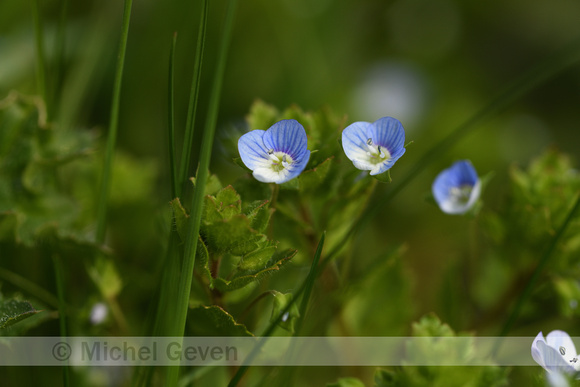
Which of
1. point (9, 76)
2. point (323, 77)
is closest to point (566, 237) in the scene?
point (323, 77)

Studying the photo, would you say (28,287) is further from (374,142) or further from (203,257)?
(374,142)

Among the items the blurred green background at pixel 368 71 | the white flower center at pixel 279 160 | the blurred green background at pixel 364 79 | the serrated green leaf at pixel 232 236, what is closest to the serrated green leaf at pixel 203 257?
the serrated green leaf at pixel 232 236

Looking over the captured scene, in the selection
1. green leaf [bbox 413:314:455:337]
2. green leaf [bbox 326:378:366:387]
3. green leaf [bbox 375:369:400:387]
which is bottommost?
green leaf [bbox 326:378:366:387]

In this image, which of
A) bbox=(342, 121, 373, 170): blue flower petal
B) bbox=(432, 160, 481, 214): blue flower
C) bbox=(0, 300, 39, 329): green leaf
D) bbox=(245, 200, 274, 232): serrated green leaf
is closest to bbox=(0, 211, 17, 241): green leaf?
bbox=(0, 300, 39, 329): green leaf

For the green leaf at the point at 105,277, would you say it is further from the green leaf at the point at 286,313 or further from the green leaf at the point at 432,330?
the green leaf at the point at 432,330

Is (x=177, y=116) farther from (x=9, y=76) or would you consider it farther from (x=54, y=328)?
(x=54, y=328)

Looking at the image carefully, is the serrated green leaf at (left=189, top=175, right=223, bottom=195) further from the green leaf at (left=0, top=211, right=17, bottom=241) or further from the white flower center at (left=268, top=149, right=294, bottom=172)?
the green leaf at (left=0, top=211, right=17, bottom=241)

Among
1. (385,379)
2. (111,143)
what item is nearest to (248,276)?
(385,379)
